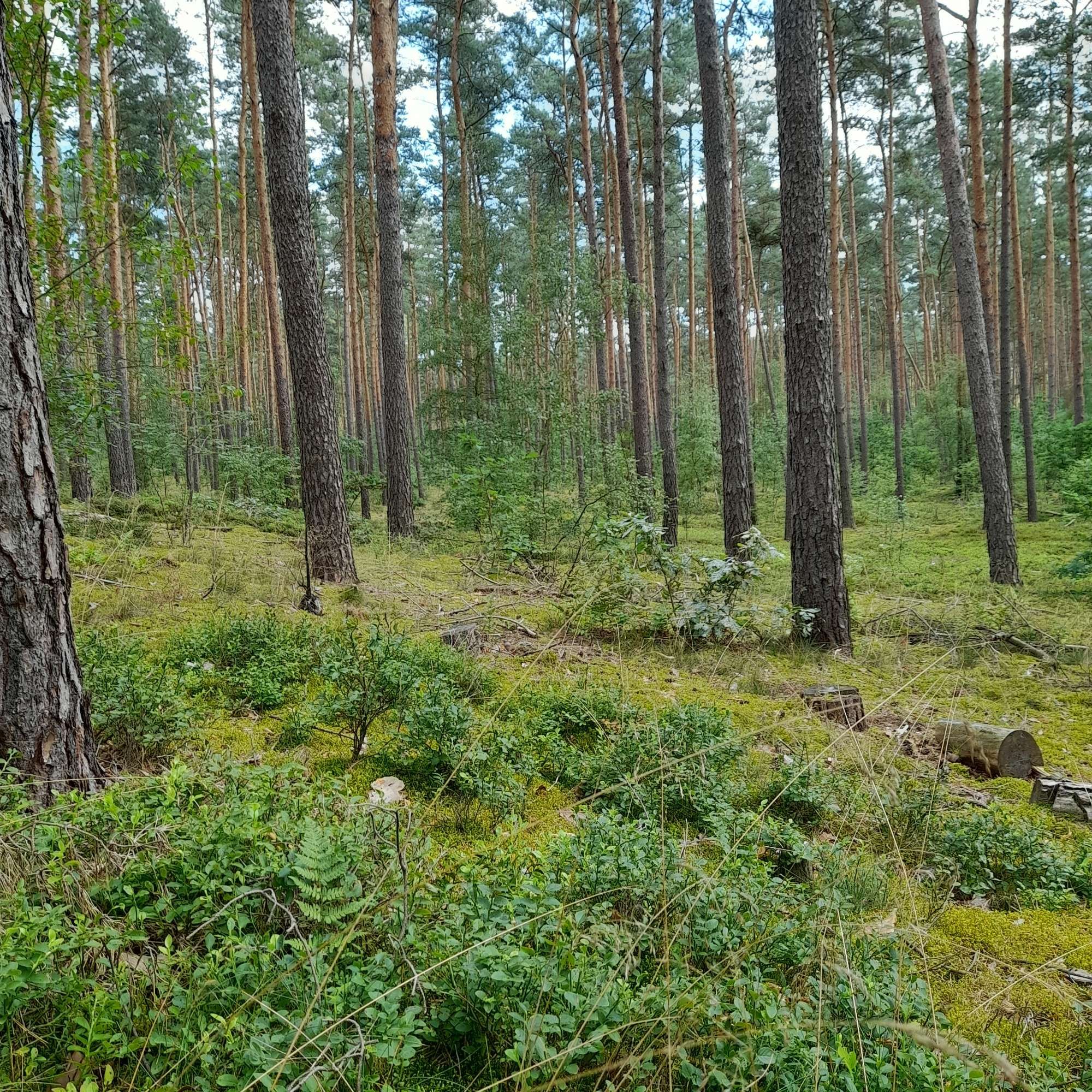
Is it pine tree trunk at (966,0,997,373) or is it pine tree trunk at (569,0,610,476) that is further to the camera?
pine tree trunk at (569,0,610,476)

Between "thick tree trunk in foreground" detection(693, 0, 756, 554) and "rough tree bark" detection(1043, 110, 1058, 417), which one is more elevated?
"rough tree bark" detection(1043, 110, 1058, 417)

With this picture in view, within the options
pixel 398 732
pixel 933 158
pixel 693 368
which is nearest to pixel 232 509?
pixel 398 732

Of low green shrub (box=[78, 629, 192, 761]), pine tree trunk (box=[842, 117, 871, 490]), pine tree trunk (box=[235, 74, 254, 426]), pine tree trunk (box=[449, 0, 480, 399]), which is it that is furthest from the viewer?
pine tree trunk (box=[842, 117, 871, 490])

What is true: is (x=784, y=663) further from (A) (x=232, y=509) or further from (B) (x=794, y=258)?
(A) (x=232, y=509)

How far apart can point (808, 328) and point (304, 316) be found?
191 inches

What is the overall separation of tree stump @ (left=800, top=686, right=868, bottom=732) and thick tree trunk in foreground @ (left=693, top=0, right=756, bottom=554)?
394 centimetres

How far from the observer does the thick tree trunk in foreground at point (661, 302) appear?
38.4 feet

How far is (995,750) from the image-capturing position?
386 centimetres

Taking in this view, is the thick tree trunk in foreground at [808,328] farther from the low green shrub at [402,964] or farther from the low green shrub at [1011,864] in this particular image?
the low green shrub at [402,964]

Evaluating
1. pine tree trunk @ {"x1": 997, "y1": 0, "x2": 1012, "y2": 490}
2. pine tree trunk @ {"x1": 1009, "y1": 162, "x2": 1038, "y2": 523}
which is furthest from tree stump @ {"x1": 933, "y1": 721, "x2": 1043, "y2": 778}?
pine tree trunk @ {"x1": 1009, "y1": 162, "x2": 1038, "y2": 523}

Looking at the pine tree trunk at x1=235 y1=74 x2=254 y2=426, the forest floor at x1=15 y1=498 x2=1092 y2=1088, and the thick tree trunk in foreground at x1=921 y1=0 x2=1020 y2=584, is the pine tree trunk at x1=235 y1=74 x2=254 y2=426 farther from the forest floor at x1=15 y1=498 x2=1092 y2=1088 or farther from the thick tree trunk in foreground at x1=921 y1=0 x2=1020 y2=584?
the thick tree trunk in foreground at x1=921 y1=0 x2=1020 y2=584

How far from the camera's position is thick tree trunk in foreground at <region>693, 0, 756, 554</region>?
829 cm

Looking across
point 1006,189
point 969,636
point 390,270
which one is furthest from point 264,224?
point 1006,189

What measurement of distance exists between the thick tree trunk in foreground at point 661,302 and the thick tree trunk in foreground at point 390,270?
4.48 metres
